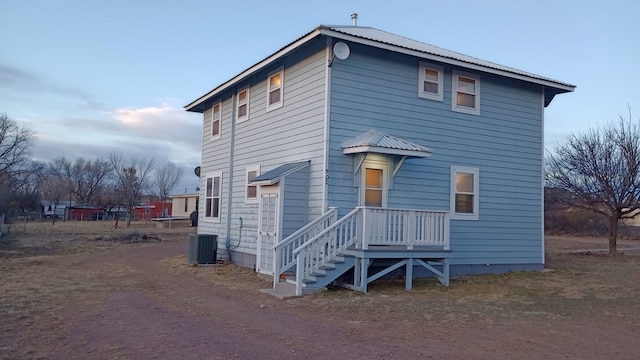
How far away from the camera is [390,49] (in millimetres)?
12203

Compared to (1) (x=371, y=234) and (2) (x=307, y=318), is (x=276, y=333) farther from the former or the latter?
(1) (x=371, y=234)

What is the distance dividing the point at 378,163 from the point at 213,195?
7217 millimetres

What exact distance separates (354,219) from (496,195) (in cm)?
516

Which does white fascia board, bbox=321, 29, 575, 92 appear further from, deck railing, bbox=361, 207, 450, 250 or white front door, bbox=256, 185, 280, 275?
deck railing, bbox=361, 207, 450, 250

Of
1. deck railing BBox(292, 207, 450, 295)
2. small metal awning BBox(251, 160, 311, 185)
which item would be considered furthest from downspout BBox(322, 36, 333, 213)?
→ deck railing BBox(292, 207, 450, 295)

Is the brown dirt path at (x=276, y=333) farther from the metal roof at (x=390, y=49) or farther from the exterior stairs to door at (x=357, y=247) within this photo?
the metal roof at (x=390, y=49)

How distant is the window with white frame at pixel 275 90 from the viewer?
14.0 meters

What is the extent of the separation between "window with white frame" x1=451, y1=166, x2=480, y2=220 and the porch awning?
2131 mm

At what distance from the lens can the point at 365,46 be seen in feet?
40.8

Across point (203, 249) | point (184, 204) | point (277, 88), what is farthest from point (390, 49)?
point (184, 204)

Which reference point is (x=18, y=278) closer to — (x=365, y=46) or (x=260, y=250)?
(x=260, y=250)

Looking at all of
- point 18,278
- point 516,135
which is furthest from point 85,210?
point 516,135

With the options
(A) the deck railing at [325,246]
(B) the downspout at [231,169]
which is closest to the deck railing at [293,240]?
(A) the deck railing at [325,246]

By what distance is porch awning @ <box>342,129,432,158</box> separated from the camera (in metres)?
11.4
